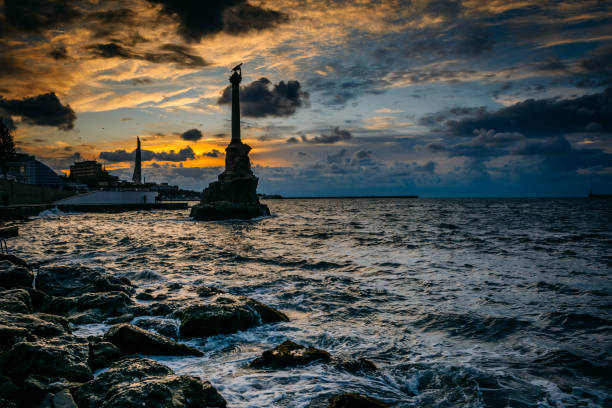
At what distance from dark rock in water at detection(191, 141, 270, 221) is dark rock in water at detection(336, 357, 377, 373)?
50063 millimetres

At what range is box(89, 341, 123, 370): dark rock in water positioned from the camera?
5715 millimetres

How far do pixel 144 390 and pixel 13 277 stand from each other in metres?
9.41

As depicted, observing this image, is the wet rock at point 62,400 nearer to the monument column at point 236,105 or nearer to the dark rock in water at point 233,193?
the dark rock in water at point 233,193

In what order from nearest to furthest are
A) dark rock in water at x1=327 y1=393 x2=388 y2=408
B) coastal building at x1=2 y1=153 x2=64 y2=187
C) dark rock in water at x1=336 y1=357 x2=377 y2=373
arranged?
dark rock in water at x1=327 y1=393 x2=388 y2=408 < dark rock in water at x1=336 y1=357 x2=377 y2=373 < coastal building at x1=2 y1=153 x2=64 y2=187

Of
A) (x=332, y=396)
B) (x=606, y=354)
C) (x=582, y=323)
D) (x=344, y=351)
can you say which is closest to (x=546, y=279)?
(x=582, y=323)

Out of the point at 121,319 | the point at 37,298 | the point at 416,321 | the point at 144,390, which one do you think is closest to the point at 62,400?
the point at 144,390

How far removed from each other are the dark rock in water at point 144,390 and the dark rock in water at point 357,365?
2.38 meters

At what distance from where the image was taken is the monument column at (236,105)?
66.4 m

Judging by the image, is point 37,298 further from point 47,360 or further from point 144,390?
point 144,390

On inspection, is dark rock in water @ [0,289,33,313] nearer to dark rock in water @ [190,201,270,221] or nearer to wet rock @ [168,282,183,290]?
wet rock @ [168,282,183,290]

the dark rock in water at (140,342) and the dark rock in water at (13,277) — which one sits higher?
the dark rock in water at (13,277)

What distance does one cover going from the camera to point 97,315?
28.8ft

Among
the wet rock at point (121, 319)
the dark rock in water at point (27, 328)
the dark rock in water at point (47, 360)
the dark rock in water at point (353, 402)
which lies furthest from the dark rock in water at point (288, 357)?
the wet rock at point (121, 319)

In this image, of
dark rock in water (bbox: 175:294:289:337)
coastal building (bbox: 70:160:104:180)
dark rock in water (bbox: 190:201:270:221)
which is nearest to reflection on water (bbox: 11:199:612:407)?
dark rock in water (bbox: 175:294:289:337)
